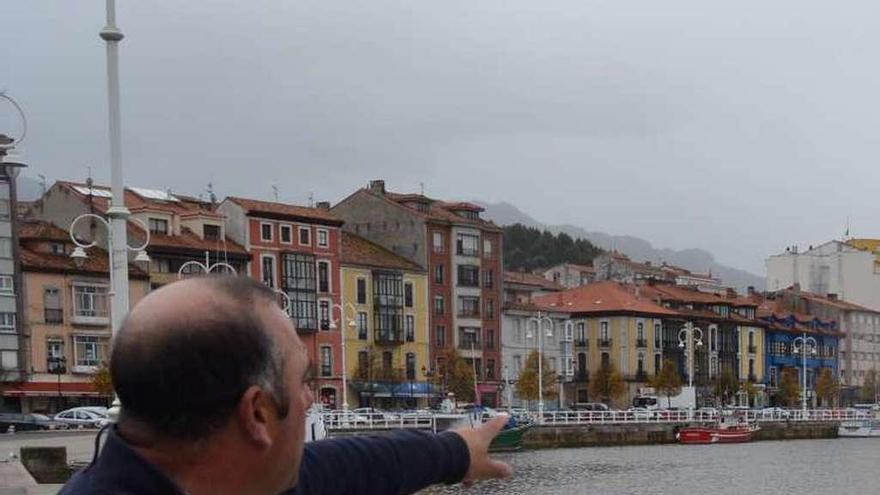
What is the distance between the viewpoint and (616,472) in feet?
132

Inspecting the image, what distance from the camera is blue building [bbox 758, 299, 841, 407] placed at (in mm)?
93250

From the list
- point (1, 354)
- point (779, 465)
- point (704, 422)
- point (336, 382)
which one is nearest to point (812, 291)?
point (704, 422)

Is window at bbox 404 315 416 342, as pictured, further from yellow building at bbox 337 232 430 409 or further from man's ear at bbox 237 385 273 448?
man's ear at bbox 237 385 273 448

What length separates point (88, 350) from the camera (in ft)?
171

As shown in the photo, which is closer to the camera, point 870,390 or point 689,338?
point 689,338

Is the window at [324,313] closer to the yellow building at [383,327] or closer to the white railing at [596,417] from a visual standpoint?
the yellow building at [383,327]

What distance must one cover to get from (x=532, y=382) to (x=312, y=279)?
1520 centimetres

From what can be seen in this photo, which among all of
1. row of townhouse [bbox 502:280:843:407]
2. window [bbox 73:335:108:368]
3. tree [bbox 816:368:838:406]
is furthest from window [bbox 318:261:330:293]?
tree [bbox 816:368:838:406]

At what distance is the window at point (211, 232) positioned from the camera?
2274 inches

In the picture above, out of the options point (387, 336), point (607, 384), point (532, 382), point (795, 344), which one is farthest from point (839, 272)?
point (387, 336)

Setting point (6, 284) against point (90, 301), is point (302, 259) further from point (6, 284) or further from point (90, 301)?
point (6, 284)

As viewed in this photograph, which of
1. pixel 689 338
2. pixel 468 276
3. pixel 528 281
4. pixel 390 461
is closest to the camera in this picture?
pixel 390 461

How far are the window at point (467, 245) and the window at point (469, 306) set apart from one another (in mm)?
2605

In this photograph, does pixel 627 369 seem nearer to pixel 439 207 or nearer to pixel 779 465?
pixel 439 207
